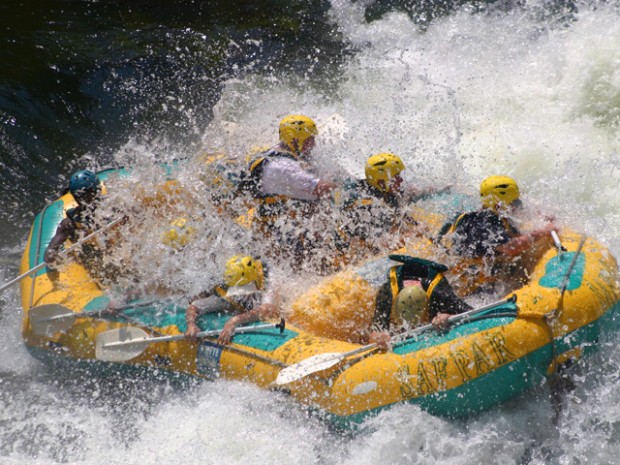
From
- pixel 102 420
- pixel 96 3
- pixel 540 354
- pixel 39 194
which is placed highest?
pixel 96 3

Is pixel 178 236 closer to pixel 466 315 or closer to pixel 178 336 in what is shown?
pixel 178 336

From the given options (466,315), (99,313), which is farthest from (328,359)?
(99,313)

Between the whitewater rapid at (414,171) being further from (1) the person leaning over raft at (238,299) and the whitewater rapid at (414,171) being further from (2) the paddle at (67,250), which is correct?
(2) the paddle at (67,250)

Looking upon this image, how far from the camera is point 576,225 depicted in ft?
18.5

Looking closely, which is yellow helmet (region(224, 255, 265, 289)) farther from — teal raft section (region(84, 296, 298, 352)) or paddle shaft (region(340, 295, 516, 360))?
paddle shaft (region(340, 295, 516, 360))

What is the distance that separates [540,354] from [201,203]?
335 cm

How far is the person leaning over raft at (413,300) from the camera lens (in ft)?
16.1

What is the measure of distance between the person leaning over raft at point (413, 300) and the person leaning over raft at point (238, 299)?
2.93 ft

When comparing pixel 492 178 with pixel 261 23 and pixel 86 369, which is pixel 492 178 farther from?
pixel 261 23

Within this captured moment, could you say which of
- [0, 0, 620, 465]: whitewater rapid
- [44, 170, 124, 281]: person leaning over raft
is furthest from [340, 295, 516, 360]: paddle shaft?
[44, 170, 124, 281]: person leaning over raft

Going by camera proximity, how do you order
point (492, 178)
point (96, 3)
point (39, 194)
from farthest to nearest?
point (96, 3) → point (39, 194) → point (492, 178)

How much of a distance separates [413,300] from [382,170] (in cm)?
136

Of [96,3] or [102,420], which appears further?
[96,3]

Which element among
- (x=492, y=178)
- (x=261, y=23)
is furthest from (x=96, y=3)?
(x=492, y=178)
